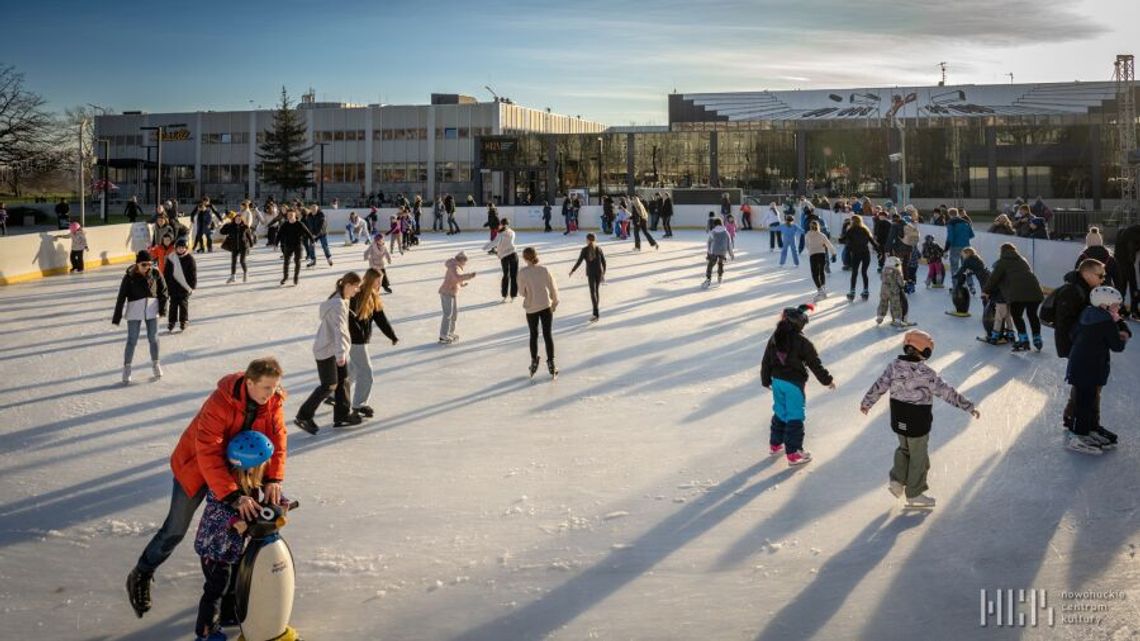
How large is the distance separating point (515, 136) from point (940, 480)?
57.4m

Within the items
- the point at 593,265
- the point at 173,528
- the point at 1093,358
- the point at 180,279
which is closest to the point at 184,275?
the point at 180,279

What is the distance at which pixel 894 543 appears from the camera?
17.7 ft

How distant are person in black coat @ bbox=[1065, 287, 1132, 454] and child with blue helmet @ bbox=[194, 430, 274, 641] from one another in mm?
5945

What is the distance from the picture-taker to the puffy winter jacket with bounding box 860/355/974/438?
593cm

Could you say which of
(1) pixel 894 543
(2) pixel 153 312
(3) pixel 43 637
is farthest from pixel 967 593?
Result: (2) pixel 153 312

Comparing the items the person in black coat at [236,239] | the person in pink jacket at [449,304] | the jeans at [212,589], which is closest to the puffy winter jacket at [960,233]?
the person in pink jacket at [449,304]

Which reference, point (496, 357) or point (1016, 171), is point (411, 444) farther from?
point (1016, 171)

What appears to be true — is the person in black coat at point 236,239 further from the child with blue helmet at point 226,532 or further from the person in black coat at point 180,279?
the child with blue helmet at point 226,532

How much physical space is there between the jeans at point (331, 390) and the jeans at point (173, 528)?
3205 mm

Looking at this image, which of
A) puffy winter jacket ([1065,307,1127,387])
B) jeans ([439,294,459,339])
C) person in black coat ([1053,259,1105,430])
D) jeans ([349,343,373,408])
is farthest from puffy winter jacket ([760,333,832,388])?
jeans ([439,294,459,339])

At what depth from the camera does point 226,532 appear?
4098mm

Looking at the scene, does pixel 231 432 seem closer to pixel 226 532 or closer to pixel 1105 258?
pixel 226 532

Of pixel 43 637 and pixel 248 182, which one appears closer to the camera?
pixel 43 637

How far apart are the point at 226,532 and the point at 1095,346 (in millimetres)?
6173
